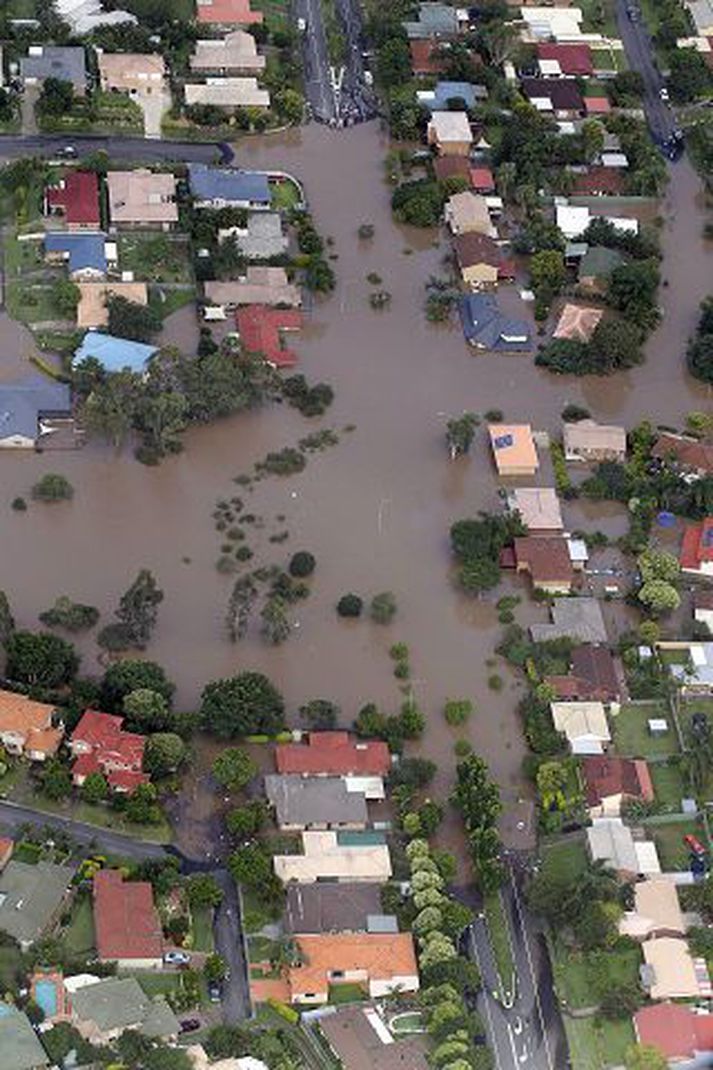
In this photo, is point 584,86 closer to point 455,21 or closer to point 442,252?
point 455,21

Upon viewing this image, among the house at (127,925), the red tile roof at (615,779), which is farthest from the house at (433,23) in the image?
the house at (127,925)

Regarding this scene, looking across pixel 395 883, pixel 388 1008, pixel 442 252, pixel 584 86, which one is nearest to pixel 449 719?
pixel 395 883

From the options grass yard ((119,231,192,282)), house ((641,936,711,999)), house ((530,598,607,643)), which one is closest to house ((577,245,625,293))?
grass yard ((119,231,192,282))

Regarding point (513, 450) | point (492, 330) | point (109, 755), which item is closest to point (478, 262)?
point (492, 330)

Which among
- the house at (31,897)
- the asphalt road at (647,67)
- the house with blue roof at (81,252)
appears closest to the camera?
the house at (31,897)

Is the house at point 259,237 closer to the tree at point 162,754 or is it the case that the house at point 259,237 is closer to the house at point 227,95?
the house at point 227,95

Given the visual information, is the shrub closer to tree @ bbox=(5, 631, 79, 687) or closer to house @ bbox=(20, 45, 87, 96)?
tree @ bbox=(5, 631, 79, 687)

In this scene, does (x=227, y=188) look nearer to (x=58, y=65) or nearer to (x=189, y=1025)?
(x=58, y=65)
